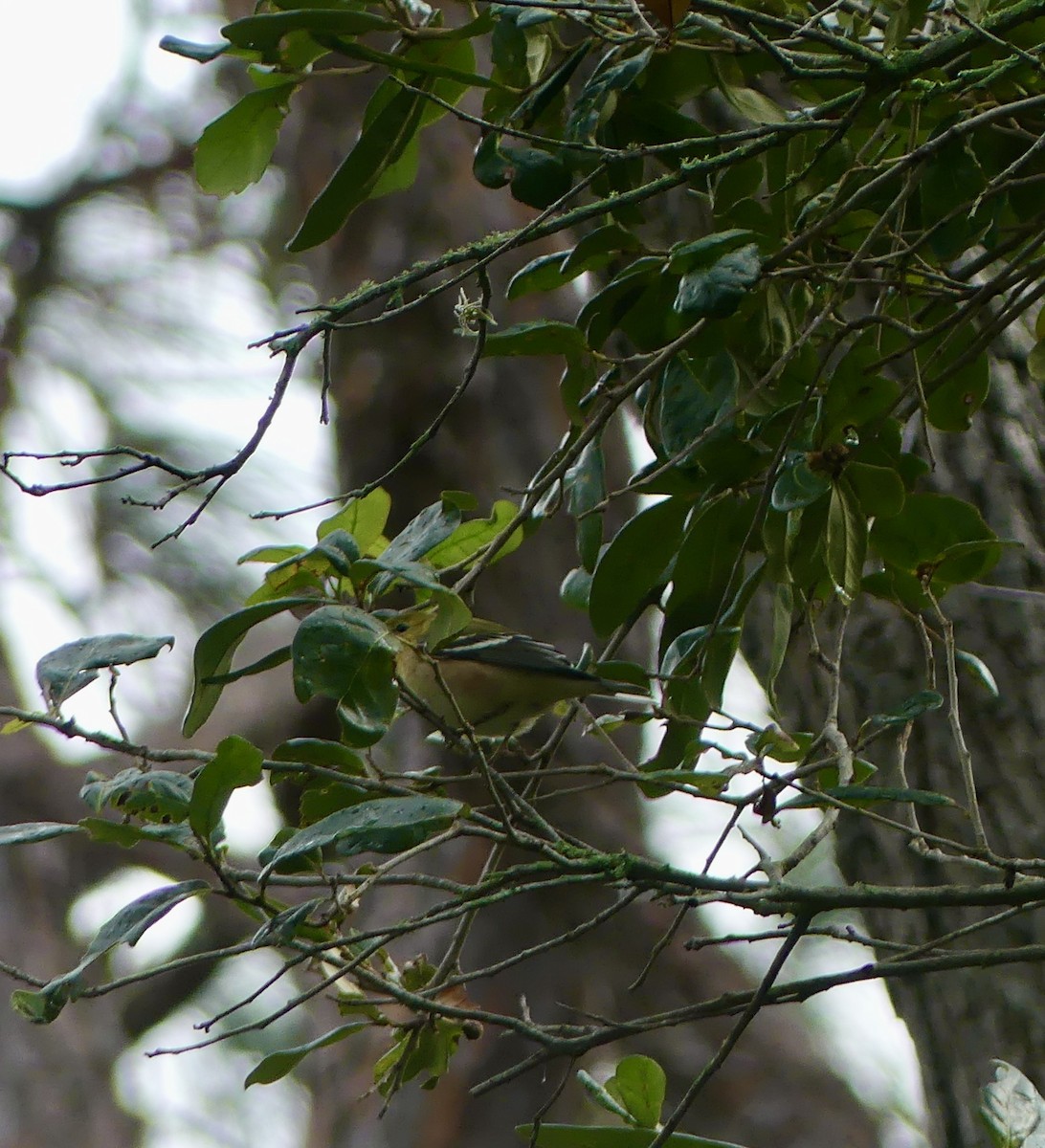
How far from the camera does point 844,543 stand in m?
0.86

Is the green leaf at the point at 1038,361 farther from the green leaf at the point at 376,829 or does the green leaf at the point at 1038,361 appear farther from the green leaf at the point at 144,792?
the green leaf at the point at 144,792

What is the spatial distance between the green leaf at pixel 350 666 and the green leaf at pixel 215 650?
3 cm

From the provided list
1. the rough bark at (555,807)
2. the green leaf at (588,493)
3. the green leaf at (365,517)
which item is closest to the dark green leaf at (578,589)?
the green leaf at (588,493)

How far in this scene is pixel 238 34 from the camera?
0.84m

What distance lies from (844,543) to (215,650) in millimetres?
407

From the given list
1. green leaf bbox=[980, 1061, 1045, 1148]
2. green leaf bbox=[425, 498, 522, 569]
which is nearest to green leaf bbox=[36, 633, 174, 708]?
green leaf bbox=[425, 498, 522, 569]

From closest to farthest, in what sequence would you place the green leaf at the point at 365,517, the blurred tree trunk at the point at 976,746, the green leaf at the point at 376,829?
the green leaf at the point at 376,829 → the green leaf at the point at 365,517 → the blurred tree trunk at the point at 976,746

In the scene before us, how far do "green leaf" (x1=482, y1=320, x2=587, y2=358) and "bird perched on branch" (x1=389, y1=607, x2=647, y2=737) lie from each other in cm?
25

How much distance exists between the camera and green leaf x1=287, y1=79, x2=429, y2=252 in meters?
0.94

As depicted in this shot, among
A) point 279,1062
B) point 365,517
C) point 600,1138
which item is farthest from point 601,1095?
point 365,517

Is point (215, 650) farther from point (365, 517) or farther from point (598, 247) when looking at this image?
point (598, 247)

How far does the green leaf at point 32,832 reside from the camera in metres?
0.77

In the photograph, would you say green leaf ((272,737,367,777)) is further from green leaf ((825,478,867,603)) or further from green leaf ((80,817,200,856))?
green leaf ((825,478,867,603))

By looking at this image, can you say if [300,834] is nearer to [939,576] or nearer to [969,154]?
[939,576]
